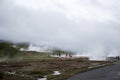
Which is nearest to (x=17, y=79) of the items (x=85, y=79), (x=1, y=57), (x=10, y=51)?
(x=85, y=79)

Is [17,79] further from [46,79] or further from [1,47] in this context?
[1,47]

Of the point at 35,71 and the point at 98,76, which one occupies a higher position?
the point at 35,71

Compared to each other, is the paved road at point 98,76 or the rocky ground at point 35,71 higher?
the rocky ground at point 35,71

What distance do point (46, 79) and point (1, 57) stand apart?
97.7 metres

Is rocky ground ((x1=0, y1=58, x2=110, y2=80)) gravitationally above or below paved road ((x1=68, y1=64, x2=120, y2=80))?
above

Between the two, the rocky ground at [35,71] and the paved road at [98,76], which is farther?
the rocky ground at [35,71]

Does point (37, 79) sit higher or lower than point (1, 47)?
lower

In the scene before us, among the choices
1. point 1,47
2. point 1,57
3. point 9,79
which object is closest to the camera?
point 9,79

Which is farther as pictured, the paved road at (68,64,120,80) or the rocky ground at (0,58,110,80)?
the rocky ground at (0,58,110,80)

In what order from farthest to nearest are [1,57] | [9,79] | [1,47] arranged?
1. [1,47]
2. [1,57]
3. [9,79]

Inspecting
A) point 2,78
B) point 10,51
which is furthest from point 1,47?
point 2,78

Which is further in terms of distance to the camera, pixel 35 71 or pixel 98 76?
pixel 35 71

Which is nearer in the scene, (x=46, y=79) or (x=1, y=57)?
(x=46, y=79)

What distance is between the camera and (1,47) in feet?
551
